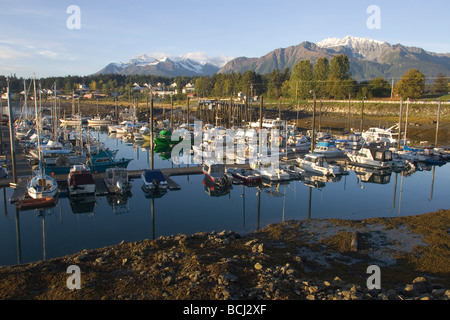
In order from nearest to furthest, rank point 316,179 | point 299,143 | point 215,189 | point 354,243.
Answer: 1. point 354,243
2. point 215,189
3. point 316,179
4. point 299,143

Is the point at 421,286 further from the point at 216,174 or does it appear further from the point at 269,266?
the point at 216,174

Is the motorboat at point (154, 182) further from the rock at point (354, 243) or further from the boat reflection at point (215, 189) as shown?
the rock at point (354, 243)

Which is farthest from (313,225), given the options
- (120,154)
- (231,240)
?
(120,154)

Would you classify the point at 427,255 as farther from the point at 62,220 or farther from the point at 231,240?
the point at 62,220

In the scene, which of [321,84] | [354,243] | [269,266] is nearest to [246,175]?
[354,243]

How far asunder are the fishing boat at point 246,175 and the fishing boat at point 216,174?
951 millimetres

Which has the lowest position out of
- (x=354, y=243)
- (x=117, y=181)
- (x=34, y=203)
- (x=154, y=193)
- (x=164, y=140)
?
(x=154, y=193)

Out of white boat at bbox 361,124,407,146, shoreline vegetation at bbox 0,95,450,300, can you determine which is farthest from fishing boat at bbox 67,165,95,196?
white boat at bbox 361,124,407,146

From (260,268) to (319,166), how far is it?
1822cm

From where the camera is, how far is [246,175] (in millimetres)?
24438

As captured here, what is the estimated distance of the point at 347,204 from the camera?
808 inches

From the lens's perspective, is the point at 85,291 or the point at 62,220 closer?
the point at 85,291

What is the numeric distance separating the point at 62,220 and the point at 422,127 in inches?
1881

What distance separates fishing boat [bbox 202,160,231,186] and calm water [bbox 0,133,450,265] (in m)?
0.79
